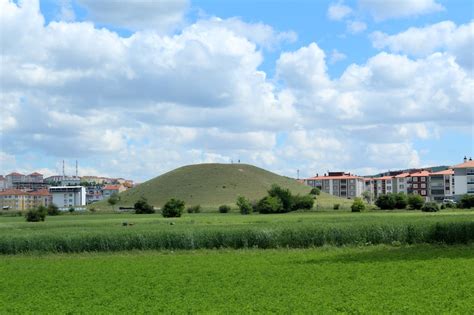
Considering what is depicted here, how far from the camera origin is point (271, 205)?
13138 centimetres

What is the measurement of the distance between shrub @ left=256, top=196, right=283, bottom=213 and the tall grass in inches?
3192

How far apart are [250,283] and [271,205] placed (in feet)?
341

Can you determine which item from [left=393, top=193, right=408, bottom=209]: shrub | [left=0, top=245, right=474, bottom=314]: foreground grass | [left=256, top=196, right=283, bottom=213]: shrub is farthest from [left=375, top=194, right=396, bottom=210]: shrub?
[left=0, top=245, right=474, bottom=314]: foreground grass

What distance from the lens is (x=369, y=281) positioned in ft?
88.1

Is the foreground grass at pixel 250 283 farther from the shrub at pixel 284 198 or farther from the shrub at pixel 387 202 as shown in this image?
the shrub at pixel 284 198

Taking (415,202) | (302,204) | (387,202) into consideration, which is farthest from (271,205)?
(415,202)

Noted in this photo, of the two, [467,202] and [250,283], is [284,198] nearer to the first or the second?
[467,202]

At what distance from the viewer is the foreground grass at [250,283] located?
21.8m

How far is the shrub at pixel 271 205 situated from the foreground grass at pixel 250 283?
88.1 metres

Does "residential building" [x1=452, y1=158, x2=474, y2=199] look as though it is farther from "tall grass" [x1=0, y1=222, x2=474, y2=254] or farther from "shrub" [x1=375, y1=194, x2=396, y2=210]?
"tall grass" [x1=0, y1=222, x2=474, y2=254]

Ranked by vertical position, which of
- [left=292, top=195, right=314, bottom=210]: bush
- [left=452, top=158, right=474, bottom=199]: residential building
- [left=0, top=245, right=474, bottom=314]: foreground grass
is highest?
[left=452, top=158, right=474, bottom=199]: residential building

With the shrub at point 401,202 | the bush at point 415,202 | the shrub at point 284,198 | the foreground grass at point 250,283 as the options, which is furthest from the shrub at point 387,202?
the foreground grass at point 250,283

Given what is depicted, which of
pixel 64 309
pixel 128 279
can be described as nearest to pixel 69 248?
pixel 128 279

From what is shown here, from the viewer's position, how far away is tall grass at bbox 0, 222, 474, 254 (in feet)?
162
